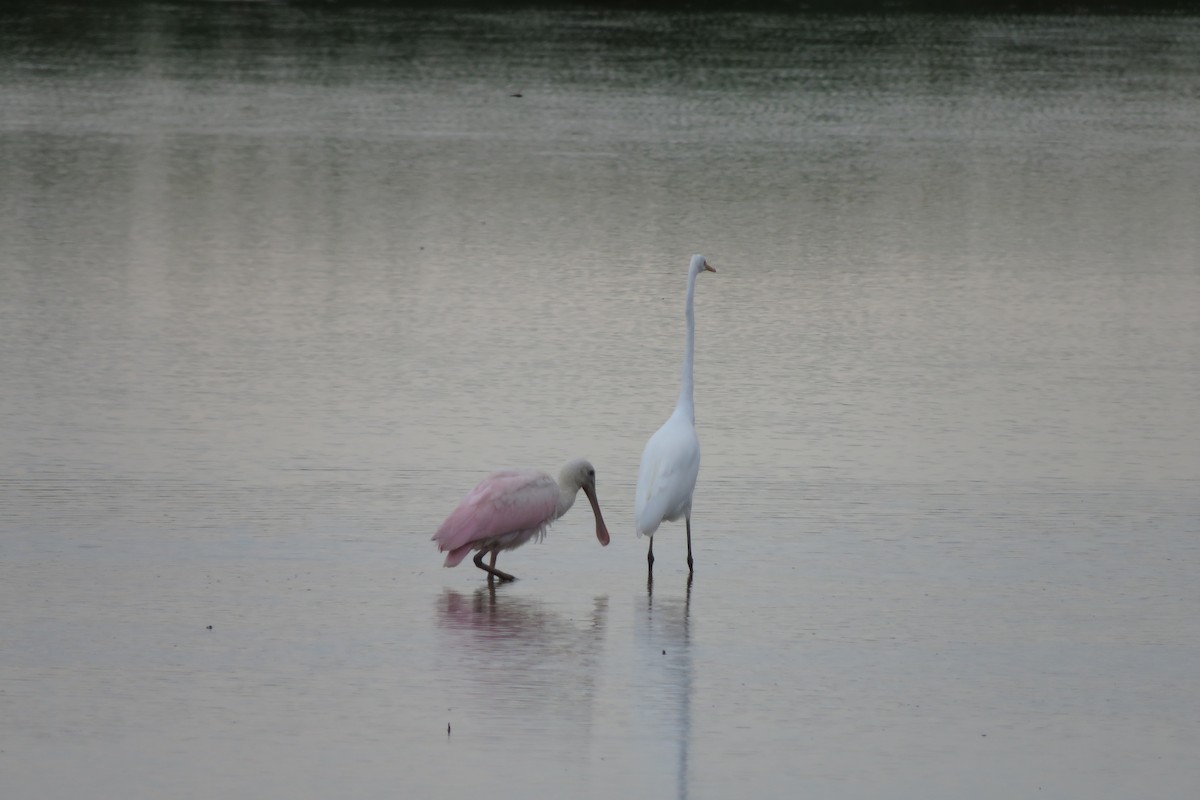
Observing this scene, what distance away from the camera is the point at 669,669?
24.9ft

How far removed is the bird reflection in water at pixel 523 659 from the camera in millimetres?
6980

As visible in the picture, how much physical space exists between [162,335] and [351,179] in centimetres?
824

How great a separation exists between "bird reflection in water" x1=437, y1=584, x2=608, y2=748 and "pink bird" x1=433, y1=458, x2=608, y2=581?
17 centimetres

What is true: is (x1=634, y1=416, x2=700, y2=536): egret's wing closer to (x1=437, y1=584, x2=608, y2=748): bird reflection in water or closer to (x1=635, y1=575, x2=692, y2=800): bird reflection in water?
(x1=635, y1=575, x2=692, y2=800): bird reflection in water

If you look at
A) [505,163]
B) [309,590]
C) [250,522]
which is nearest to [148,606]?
[309,590]

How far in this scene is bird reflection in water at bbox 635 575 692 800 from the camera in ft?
22.4

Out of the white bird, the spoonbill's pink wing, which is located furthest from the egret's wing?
the spoonbill's pink wing

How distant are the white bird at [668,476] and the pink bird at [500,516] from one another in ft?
A: 1.22

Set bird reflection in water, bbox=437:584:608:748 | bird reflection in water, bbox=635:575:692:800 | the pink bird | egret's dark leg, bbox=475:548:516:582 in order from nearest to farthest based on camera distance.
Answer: bird reflection in water, bbox=635:575:692:800 → bird reflection in water, bbox=437:584:608:748 → the pink bird → egret's dark leg, bbox=475:548:516:582

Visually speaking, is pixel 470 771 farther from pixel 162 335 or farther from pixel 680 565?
pixel 162 335

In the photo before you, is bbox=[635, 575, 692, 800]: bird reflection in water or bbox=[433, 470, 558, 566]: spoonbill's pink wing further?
bbox=[433, 470, 558, 566]: spoonbill's pink wing

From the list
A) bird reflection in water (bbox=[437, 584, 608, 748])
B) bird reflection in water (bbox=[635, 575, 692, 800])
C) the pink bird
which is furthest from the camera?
the pink bird

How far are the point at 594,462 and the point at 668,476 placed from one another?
6.23ft

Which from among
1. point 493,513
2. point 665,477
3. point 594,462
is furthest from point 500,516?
point 594,462
